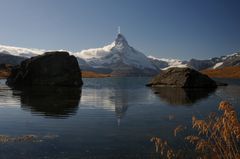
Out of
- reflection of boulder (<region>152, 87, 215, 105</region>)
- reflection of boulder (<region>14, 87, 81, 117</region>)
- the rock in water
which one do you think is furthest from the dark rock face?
reflection of boulder (<region>14, 87, 81, 117</region>)

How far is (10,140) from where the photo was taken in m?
24.7

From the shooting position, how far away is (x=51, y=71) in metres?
117

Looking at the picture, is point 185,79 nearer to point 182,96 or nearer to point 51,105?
point 182,96

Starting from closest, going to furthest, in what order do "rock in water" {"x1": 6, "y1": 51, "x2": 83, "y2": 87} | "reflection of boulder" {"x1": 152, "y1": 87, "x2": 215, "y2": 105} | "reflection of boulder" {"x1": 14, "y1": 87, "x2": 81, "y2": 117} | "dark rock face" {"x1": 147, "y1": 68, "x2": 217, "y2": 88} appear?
"reflection of boulder" {"x1": 14, "y1": 87, "x2": 81, "y2": 117} → "reflection of boulder" {"x1": 152, "y1": 87, "x2": 215, "y2": 105} → "dark rock face" {"x1": 147, "y1": 68, "x2": 217, "y2": 88} → "rock in water" {"x1": 6, "y1": 51, "x2": 83, "y2": 87}

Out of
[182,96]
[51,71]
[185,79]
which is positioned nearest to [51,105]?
[182,96]

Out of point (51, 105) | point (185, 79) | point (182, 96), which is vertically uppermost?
point (185, 79)

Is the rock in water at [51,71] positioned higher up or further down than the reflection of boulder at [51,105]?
higher up

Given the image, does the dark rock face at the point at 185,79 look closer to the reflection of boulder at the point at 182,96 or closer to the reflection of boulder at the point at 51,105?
the reflection of boulder at the point at 182,96

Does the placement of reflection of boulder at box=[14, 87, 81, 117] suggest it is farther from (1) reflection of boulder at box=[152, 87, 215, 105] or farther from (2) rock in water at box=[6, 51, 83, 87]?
(2) rock in water at box=[6, 51, 83, 87]

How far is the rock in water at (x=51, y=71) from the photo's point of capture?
384ft

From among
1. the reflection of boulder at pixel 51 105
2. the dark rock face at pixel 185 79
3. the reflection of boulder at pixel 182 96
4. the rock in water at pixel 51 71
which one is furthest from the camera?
the rock in water at pixel 51 71

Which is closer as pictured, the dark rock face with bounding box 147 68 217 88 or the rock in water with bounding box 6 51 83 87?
the dark rock face with bounding box 147 68 217 88

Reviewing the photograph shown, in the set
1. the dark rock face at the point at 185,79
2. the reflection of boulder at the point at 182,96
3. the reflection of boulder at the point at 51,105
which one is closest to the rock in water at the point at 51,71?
the dark rock face at the point at 185,79

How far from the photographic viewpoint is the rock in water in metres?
117
